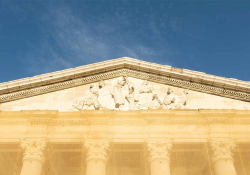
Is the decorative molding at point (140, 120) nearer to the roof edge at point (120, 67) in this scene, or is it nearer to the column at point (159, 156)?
the column at point (159, 156)

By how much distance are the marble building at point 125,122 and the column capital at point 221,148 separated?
0.04 metres

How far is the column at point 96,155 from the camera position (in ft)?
40.1

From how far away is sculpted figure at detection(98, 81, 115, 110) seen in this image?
1423 cm

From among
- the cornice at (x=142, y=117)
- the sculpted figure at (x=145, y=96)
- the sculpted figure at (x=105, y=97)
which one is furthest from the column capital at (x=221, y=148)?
the sculpted figure at (x=105, y=97)

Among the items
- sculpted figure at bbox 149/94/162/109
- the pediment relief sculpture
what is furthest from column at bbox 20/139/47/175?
sculpted figure at bbox 149/94/162/109

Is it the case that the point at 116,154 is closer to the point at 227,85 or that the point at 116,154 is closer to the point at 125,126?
the point at 125,126

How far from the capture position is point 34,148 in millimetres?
12898

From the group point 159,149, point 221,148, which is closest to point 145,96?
point 159,149

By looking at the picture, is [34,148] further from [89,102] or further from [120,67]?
[120,67]

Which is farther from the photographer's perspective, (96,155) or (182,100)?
(182,100)

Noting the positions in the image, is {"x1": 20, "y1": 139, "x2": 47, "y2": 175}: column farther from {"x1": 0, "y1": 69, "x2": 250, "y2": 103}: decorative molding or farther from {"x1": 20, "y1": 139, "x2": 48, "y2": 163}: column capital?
{"x1": 0, "y1": 69, "x2": 250, "y2": 103}: decorative molding

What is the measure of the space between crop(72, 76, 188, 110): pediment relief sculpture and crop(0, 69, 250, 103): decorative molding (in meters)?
0.44

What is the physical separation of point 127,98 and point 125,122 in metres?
1.28

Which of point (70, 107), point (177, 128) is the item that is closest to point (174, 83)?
point (177, 128)
